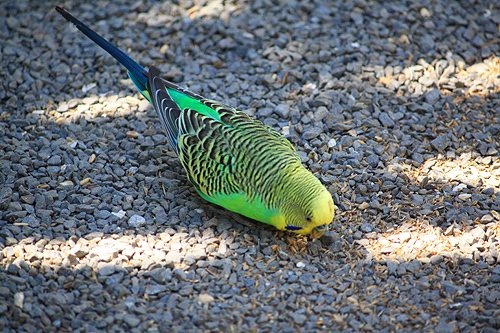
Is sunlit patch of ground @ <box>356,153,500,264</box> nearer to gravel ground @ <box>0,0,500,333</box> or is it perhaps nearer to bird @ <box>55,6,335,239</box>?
gravel ground @ <box>0,0,500,333</box>

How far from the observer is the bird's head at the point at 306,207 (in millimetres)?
3906

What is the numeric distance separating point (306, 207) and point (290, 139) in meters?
1.62

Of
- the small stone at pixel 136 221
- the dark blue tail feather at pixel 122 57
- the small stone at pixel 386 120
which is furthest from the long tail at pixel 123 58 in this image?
the small stone at pixel 386 120

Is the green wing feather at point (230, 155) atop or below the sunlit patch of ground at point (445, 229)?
atop

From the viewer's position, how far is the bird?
4020mm

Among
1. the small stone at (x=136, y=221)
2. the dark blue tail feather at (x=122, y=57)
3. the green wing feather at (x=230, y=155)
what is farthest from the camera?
the dark blue tail feather at (x=122, y=57)

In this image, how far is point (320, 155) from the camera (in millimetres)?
5289

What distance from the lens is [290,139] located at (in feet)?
17.7

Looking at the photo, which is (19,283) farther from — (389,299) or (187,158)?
(389,299)

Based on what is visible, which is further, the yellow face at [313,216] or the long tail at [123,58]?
the long tail at [123,58]

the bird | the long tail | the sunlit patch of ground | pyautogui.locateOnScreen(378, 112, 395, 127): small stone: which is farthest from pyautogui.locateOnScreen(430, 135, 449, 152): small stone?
the long tail

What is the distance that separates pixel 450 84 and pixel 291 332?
4235 millimetres

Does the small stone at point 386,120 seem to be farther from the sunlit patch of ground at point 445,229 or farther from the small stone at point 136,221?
the small stone at point 136,221

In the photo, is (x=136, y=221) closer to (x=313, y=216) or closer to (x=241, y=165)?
(x=241, y=165)
